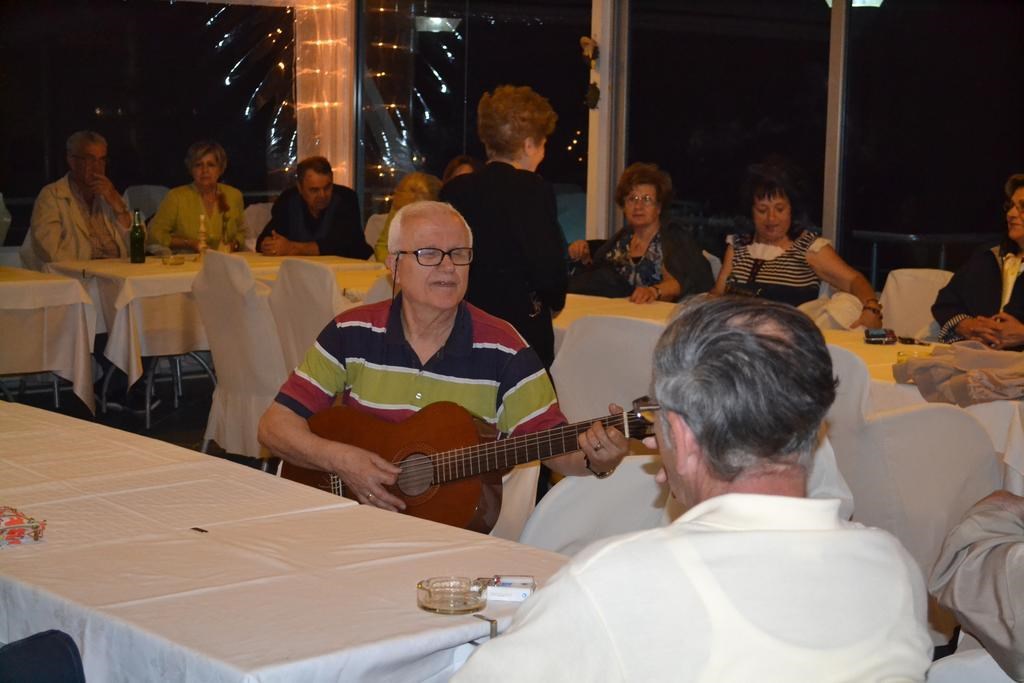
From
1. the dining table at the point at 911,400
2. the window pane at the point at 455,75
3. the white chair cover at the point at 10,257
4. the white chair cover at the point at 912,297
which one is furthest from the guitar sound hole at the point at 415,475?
the white chair cover at the point at 10,257

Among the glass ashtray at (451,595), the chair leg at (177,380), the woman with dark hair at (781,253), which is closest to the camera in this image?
the glass ashtray at (451,595)

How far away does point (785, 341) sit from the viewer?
1.36 meters

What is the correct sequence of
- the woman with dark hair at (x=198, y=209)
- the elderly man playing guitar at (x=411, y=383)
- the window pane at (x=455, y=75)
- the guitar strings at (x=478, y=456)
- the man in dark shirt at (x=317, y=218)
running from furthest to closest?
the window pane at (x=455, y=75), the woman with dark hair at (x=198, y=209), the man in dark shirt at (x=317, y=218), the elderly man playing guitar at (x=411, y=383), the guitar strings at (x=478, y=456)

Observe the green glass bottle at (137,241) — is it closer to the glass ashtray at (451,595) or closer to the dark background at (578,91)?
the dark background at (578,91)

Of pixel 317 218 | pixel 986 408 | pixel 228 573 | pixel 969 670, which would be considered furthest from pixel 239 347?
pixel 969 670

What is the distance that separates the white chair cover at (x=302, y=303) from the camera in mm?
4922

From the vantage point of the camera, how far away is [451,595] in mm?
1815

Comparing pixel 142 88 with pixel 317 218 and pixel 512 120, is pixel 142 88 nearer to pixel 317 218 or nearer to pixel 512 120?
pixel 317 218

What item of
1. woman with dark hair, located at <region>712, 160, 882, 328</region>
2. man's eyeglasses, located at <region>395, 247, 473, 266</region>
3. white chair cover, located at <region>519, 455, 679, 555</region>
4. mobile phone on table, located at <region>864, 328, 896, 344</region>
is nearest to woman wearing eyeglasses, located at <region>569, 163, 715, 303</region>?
woman with dark hair, located at <region>712, 160, 882, 328</region>

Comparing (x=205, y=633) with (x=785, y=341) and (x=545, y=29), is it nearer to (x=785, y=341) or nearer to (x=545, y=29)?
(x=785, y=341)

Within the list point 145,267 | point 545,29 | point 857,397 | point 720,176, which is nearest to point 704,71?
point 720,176

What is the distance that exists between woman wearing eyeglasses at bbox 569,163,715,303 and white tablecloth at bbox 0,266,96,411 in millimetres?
2379

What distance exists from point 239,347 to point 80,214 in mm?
2551

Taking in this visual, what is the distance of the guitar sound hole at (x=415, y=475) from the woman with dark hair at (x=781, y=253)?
10.1 ft
